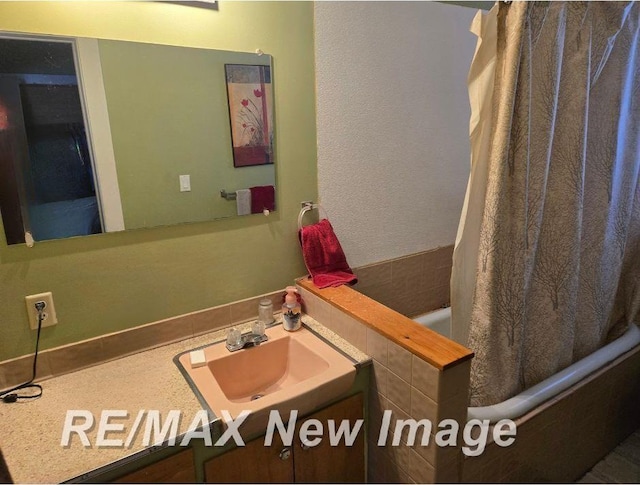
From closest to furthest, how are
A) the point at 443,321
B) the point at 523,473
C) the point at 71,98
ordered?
the point at 71,98, the point at 523,473, the point at 443,321

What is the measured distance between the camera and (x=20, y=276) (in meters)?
1.14

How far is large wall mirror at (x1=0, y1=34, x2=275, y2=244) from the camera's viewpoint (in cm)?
108

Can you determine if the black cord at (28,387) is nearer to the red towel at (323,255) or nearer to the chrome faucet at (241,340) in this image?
the chrome faucet at (241,340)

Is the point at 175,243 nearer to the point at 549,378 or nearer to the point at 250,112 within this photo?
the point at 250,112

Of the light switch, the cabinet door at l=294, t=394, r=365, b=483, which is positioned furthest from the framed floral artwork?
the cabinet door at l=294, t=394, r=365, b=483

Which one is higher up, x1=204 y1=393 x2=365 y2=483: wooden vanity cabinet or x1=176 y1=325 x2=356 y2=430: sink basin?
x1=176 y1=325 x2=356 y2=430: sink basin

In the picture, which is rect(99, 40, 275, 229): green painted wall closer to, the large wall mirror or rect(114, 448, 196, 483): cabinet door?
the large wall mirror

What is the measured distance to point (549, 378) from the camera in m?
1.54

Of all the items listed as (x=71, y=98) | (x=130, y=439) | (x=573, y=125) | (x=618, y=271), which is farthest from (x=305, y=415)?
(x=618, y=271)

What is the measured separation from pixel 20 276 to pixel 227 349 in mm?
642

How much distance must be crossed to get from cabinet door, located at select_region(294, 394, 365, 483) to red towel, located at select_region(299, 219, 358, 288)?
46 cm

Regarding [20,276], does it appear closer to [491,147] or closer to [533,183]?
[491,147]

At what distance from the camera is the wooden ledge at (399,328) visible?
3.65ft

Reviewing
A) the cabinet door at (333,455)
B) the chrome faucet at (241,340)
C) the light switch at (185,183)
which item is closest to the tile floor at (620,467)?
the cabinet door at (333,455)
